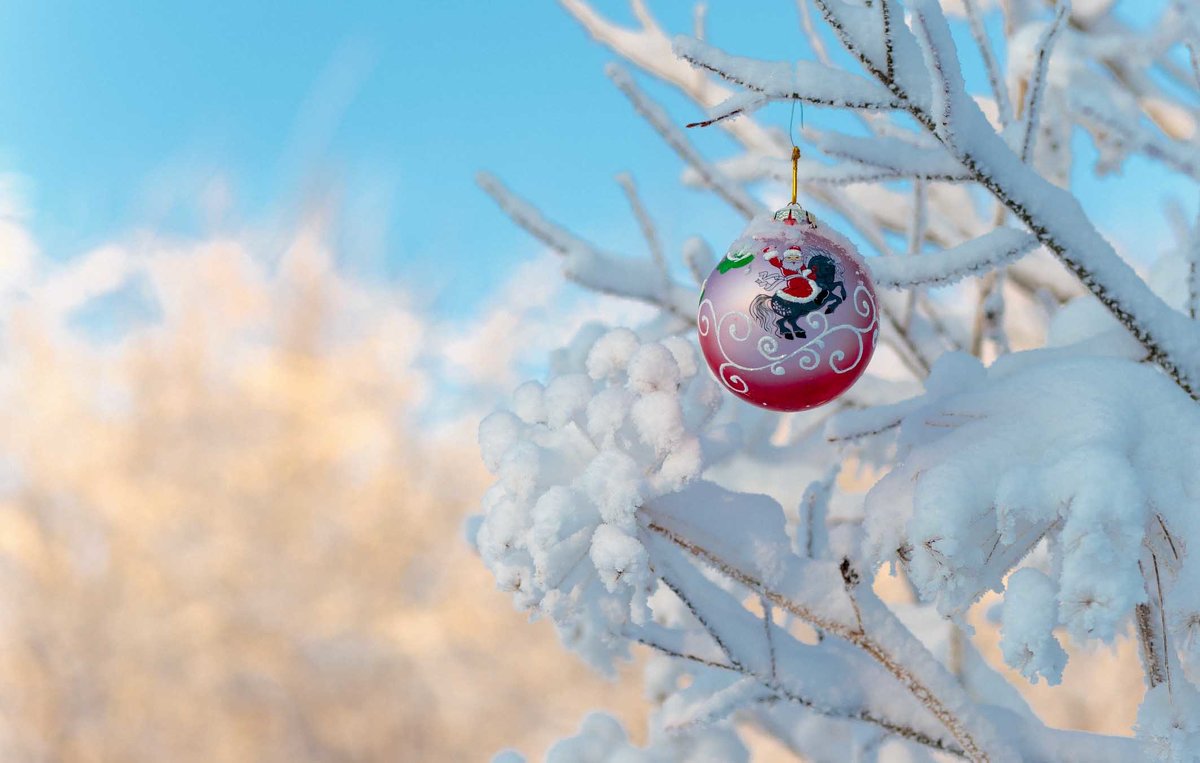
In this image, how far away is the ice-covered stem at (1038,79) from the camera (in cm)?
105

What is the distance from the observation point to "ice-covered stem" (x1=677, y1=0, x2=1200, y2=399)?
82 centimetres

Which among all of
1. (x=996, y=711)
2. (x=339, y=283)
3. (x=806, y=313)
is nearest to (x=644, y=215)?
(x=806, y=313)

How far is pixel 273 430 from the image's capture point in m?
5.92

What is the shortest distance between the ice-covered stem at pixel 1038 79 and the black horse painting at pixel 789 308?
31 cm

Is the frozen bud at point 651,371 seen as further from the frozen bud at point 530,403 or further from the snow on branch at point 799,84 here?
the snow on branch at point 799,84

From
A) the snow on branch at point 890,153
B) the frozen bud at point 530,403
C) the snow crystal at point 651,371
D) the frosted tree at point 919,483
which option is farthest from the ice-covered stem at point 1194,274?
the frozen bud at point 530,403

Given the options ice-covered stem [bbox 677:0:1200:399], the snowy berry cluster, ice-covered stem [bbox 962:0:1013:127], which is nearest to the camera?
ice-covered stem [bbox 677:0:1200:399]

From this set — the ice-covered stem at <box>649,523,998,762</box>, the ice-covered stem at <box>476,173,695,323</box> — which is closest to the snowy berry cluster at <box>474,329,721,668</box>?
the ice-covered stem at <box>649,523,998,762</box>

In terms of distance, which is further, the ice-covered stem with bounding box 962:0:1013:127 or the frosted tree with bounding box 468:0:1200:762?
the ice-covered stem with bounding box 962:0:1013:127

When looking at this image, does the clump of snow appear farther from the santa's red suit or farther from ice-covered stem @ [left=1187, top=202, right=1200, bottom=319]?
ice-covered stem @ [left=1187, top=202, right=1200, bottom=319]

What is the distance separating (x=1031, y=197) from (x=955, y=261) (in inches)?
5.1

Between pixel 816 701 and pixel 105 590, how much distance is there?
504 cm

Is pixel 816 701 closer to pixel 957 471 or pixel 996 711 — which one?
pixel 996 711

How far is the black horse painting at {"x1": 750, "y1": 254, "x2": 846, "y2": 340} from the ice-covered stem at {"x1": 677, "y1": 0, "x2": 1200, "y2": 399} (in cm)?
19
